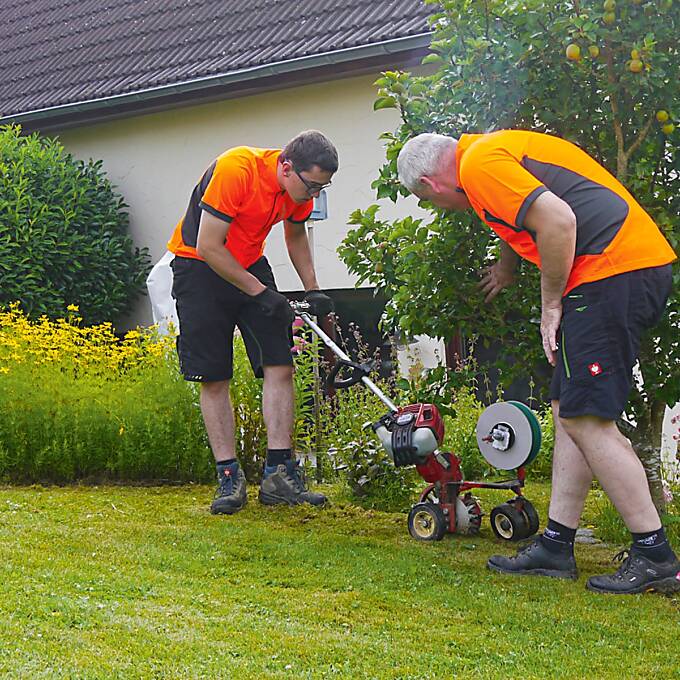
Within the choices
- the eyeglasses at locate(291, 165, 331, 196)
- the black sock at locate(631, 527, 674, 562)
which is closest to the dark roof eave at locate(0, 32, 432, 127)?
the eyeglasses at locate(291, 165, 331, 196)

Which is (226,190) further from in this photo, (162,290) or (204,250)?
(162,290)

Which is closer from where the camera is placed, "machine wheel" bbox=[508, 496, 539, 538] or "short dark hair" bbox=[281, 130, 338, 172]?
"machine wheel" bbox=[508, 496, 539, 538]

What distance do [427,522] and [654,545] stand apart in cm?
121

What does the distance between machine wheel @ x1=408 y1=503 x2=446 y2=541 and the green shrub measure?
5197mm

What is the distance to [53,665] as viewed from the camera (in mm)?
2844

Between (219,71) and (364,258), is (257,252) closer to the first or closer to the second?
(364,258)

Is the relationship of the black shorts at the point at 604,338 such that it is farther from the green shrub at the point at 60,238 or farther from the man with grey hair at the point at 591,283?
the green shrub at the point at 60,238

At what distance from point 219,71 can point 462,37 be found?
5.56m

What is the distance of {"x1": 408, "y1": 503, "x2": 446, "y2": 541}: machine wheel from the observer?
4633 millimetres

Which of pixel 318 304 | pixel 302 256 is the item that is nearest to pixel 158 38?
pixel 302 256

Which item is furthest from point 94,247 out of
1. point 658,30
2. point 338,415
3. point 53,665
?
point 53,665

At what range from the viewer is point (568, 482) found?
13.0 ft

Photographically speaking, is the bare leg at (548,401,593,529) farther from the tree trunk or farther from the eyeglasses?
the eyeglasses

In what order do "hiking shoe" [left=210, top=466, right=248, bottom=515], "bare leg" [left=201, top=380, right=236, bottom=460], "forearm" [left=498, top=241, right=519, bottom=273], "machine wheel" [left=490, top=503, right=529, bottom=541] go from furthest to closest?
"bare leg" [left=201, top=380, right=236, bottom=460], "hiking shoe" [left=210, top=466, right=248, bottom=515], "machine wheel" [left=490, top=503, right=529, bottom=541], "forearm" [left=498, top=241, right=519, bottom=273]
